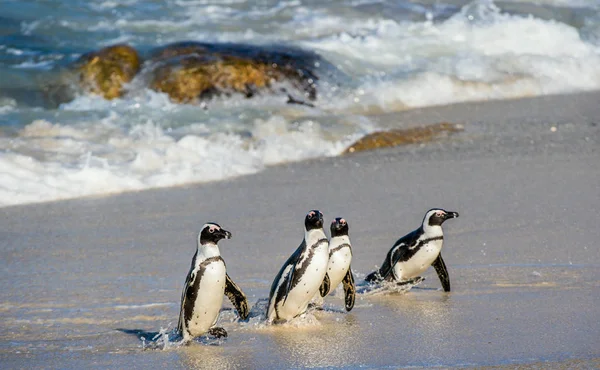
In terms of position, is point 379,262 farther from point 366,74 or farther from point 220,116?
point 366,74

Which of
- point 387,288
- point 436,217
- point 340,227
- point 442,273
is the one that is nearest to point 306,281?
point 340,227

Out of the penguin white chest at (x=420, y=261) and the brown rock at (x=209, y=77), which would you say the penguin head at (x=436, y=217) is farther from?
the brown rock at (x=209, y=77)

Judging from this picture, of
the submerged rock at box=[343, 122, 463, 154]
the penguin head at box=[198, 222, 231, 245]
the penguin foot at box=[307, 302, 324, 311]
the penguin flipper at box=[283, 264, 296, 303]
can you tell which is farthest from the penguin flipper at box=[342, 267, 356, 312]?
the submerged rock at box=[343, 122, 463, 154]

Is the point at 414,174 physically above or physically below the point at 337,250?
below

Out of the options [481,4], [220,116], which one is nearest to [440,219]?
[220,116]

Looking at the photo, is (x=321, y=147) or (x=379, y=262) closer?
(x=379, y=262)

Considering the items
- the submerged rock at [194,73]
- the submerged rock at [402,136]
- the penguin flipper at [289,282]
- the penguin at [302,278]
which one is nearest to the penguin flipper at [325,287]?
the penguin at [302,278]

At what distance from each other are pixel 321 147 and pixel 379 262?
3.88 meters

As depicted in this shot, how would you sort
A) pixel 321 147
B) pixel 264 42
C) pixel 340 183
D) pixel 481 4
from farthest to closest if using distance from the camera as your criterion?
pixel 481 4 → pixel 264 42 → pixel 321 147 → pixel 340 183

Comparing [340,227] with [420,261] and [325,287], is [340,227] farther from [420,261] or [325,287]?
[420,261]

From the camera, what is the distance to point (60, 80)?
1286 centimetres

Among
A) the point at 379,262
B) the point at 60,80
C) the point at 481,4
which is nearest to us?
the point at 379,262

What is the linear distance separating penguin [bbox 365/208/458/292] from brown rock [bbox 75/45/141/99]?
24.7 feet

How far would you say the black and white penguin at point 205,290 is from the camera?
4180 mm
